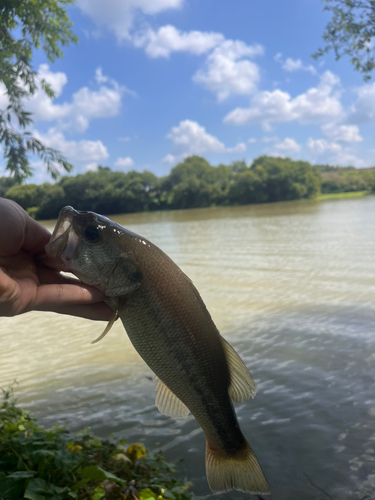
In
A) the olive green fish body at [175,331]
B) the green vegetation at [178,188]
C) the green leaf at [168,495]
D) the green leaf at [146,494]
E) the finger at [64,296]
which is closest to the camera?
the olive green fish body at [175,331]

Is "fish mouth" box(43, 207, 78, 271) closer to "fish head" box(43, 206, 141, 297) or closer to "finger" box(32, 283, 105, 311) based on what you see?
"fish head" box(43, 206, 141, 297)

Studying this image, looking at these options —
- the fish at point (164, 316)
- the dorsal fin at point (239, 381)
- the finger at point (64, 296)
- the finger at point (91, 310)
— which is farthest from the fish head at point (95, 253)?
the dorsal fin at point (239, 381)

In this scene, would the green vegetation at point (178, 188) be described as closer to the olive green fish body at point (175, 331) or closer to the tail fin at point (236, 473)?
the olive green fish body at point (175, 331)

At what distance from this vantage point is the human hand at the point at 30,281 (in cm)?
225

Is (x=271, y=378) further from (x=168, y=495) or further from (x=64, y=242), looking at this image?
(x=64, y=242)

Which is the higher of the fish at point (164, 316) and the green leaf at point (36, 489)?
the fish at point (164, 316)

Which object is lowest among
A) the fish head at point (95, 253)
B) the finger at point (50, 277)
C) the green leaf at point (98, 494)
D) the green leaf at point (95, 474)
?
the green leaf at point (98, 494)

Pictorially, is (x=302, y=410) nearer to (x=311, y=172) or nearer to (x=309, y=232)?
(x=309, y=232)

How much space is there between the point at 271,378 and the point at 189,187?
196 ft

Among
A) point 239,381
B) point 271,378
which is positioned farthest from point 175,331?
point 271,378

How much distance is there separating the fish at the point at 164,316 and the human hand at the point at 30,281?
0.63 ft

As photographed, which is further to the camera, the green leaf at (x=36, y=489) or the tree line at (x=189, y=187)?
the tree line at (x=189, y=187)

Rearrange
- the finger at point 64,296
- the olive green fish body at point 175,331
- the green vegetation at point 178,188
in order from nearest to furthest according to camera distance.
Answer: the olive green fish body at point 175,331 → the finger at point 64,296 → the green vegetation at point 178,188

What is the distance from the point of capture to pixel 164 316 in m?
2.10
